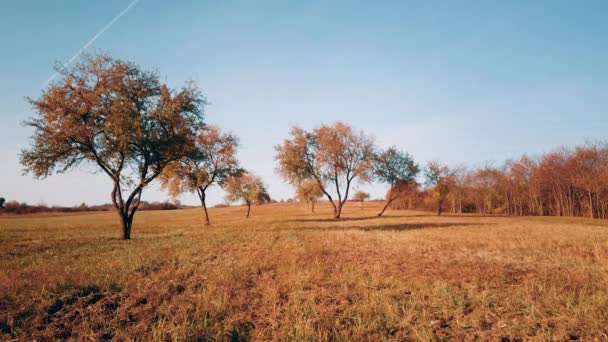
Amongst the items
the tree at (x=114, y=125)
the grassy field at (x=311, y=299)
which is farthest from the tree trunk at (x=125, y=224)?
the grassy field at (x=311, y=299)

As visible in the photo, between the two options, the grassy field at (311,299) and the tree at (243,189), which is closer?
the grassy field at (311,299)

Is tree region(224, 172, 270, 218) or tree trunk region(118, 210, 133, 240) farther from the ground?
tree region(224, 172, 270, 218)

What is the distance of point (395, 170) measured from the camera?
189ft

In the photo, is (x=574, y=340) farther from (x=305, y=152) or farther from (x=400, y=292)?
(x=305, y=152)

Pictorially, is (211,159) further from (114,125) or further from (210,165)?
(114,125)

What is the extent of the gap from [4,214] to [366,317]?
373 ft

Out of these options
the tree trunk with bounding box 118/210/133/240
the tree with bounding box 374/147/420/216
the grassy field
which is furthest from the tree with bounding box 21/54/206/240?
the tree with bounding box 374/147/420/216

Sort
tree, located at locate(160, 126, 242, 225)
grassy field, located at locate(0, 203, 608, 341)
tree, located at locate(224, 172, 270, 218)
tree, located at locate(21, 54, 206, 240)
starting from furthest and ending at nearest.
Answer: tree, located at locate(224, 172, 270, 218), tree, located at locate(160, 126, 242, 225), tree, located at locate(21, 54, 206, 240), grassy field, located at locate(0, 203, 608, 341)

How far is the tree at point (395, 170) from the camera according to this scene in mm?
56312

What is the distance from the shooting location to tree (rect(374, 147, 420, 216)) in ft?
185

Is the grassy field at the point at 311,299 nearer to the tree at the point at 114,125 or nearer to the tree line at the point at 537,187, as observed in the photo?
the tree at the point at 114,125

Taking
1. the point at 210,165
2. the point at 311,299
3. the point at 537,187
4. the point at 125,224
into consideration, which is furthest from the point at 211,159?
the point at 537,187

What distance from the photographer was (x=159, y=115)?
22984mm

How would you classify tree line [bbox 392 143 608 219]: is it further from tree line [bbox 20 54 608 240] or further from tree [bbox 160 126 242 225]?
tree [bbox 160 126 242 225]
